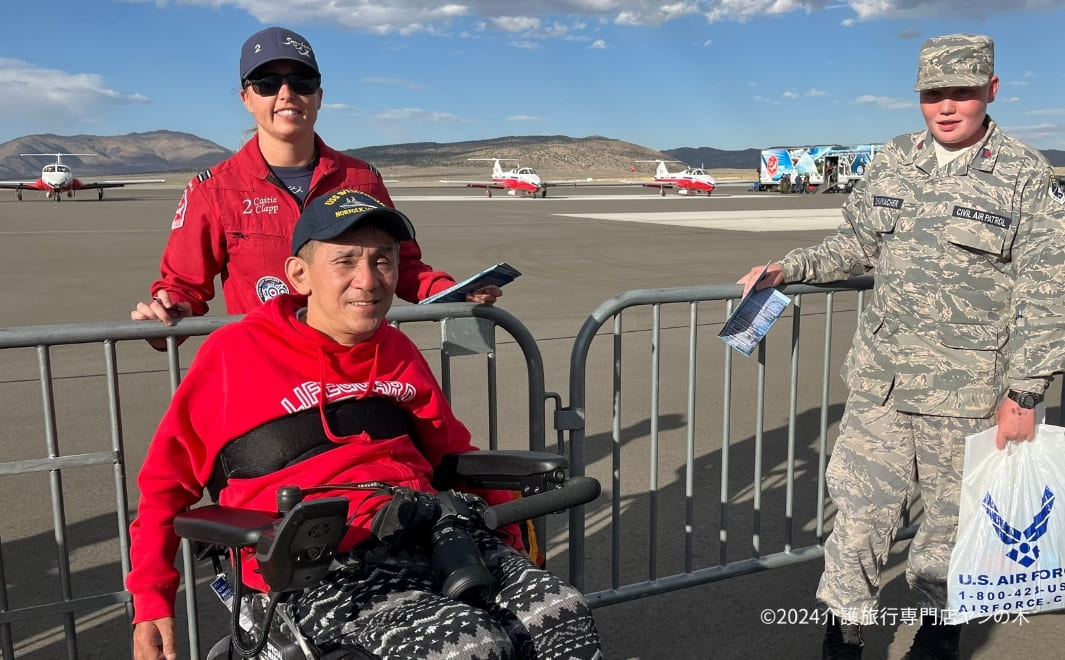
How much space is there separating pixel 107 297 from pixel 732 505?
388 inches

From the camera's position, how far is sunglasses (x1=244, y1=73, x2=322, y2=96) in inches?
115

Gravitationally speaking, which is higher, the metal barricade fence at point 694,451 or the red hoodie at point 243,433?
the red hoodie at point 243,433

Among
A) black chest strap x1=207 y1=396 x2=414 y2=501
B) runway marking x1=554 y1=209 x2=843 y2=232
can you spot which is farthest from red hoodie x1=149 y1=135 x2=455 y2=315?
runway marking x1=554 y1=209 x2=843 y2=232

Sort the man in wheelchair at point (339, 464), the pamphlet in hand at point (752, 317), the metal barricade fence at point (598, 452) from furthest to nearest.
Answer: the pamphlet in hand at point (752, 317), the metal barricade fence at point (598, 452), the man in wheelchair at point (339, 464)

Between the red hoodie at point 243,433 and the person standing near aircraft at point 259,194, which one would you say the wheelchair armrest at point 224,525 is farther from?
the person standing near aircraft at point 259,194

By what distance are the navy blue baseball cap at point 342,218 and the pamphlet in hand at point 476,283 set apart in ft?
2.02

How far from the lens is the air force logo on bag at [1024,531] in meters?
2.98

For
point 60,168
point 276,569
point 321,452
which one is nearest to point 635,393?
point 321,452

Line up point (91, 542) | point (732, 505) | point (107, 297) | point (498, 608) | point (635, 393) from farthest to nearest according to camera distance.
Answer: point (107, 297) < point (635, 393) < point (732, 505) < point (91, 542) < point (498, 608)

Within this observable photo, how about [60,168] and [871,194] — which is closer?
[871,194]

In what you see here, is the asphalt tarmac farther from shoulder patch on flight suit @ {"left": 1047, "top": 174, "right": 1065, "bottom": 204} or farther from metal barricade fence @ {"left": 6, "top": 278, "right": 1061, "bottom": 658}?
shoulder patch on flight suit @ {"left": 1047, "top": 174, "right": 1065, "bottom": 204}

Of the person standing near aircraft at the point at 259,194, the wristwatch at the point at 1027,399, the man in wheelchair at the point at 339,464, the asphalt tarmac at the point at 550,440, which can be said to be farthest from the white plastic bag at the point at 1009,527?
the person standing near aircraft at the point at 259,194

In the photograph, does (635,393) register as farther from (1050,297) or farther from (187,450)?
(187,450)

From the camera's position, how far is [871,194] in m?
3.14
